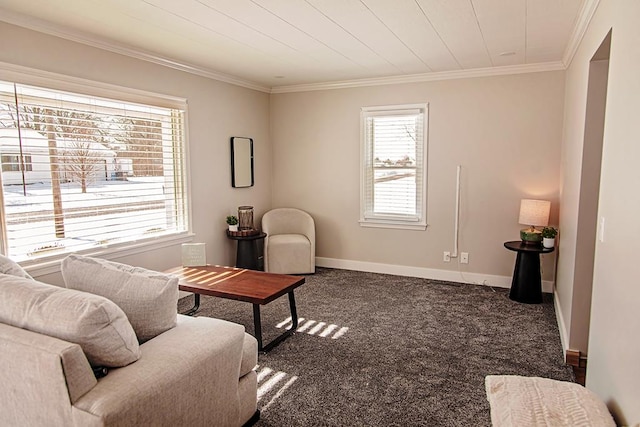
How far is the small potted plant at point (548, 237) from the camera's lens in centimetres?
428

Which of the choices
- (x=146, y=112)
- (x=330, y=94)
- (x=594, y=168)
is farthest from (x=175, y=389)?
(x=330, y=94)

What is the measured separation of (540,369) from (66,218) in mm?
3762

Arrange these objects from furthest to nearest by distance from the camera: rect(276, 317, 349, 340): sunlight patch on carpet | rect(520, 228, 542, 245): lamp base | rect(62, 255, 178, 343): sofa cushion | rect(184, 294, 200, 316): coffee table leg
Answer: rect(520, 228, 542, 245): lamp base
rect(184, 294, 200, 316): coffee table leg
rect(276, 317, 349, 340): sunlight patch on carpet
rect(62, 255, 178, 343): sofa cushion

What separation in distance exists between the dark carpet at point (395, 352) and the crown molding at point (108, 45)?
2.39m

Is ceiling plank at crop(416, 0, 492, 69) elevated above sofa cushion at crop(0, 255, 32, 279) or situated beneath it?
elevated above

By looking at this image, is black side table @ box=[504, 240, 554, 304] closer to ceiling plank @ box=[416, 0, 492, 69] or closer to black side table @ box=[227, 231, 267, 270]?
ceiling plank @ box=[416, 0, 492, 69]

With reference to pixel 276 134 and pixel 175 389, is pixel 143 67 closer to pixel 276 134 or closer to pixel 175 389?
pixel 276 134

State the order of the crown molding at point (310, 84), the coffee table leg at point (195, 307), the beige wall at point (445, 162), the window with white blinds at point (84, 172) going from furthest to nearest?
1. the beige wall at point (445, 162)
2. the coffee table leg at point (195, 307)
3. the window with white blinds at point (84, 172)
4. the crown molding at point (310, 84)

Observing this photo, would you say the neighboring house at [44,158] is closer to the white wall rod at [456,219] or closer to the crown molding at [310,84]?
the crown molding at [310,84]

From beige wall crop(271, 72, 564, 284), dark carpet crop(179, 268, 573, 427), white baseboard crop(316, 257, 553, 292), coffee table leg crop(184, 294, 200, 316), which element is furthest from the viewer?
white baseboard crop(316, 257, 553, 292)

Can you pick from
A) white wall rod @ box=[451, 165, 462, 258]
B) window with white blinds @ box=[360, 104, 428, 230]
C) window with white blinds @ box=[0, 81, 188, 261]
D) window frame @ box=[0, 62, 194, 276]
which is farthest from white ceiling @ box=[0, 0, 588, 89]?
white wall rod @ box=[451, 165, 462, 258]

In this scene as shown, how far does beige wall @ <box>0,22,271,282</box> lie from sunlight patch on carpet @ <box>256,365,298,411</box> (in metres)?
1.85

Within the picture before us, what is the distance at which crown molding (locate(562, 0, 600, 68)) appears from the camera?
103 inches

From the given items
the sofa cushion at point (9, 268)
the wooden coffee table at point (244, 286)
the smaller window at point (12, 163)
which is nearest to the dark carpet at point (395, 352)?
the wooden coffee table at point (244, 286)
